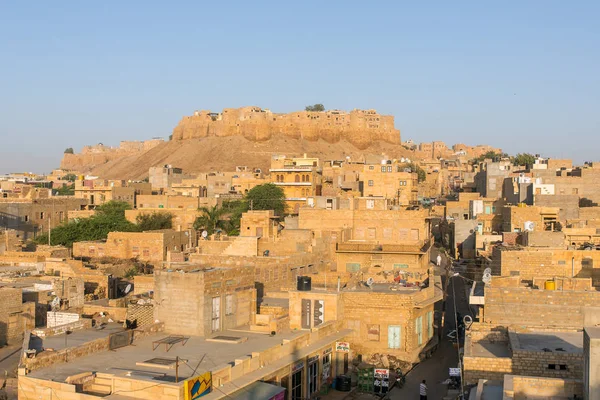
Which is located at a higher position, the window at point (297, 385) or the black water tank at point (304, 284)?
the black water tank at point (304, 284)

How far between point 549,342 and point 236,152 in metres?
95.1

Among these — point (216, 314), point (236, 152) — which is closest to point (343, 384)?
point (216, 314)

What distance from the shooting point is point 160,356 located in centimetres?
1394

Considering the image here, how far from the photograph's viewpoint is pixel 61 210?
49312mm

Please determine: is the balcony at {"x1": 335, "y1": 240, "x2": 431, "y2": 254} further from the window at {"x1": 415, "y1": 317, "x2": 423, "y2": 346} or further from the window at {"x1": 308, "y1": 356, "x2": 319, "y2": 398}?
the window at {"x1": 308, "y1": 356, "x2": 319, "y2": 398}

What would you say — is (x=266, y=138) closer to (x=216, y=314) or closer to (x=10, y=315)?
(x=10, y=315)

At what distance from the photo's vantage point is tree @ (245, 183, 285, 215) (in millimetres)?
49406

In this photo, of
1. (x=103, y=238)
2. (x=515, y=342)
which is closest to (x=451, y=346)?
(x=515, y=342)

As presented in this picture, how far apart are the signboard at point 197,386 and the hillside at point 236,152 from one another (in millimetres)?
86379

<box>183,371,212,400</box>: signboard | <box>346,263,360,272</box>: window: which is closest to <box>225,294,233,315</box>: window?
<box>183,371,212,400</box>: signboard

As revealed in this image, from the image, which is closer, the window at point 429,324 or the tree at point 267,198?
the window at point 429,324

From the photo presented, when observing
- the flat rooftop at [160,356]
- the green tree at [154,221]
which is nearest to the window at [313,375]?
the flat rooftop at [160,356]

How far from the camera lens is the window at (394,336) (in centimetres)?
1862

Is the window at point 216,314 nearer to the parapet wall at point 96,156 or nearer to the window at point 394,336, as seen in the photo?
the window at point 394,336
